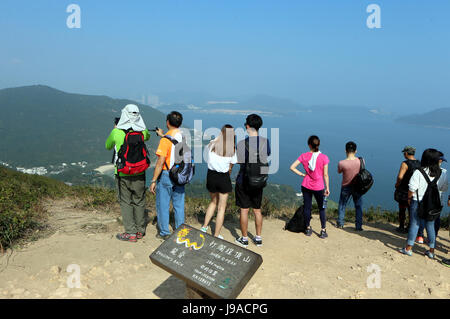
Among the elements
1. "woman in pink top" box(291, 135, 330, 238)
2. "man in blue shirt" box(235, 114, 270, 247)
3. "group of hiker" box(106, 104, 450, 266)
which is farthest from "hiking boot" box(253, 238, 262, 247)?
"woman in pink top" box(291, 135, 330, 238)

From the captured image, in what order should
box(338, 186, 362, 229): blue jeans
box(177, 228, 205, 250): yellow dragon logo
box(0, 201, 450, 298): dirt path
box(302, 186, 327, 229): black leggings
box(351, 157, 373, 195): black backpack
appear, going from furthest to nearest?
box(338, 186, 362, 229): blue jeans < box(351, 157, 373, 195): black backpack < box(302, 186, 327, 229): black leggings < box(0, 201, 450, 298): dirt path < box(177, 228, 205, 250): yellow dragon logo

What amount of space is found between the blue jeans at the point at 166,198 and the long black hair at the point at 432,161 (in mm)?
3535

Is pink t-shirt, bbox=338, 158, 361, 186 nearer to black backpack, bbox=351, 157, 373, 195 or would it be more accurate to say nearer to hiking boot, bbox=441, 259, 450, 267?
black backpack, bbox=351, 157, 373, 195

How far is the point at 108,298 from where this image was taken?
3.14 metres

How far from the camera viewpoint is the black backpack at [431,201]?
4.15m

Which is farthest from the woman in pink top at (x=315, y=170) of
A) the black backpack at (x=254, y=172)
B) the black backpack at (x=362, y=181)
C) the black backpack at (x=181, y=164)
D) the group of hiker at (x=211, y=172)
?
the black backpack at (x=181, y=164)

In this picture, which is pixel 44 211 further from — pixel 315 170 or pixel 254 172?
pixel 315 170

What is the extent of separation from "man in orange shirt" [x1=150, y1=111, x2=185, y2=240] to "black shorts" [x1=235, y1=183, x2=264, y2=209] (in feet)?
2.90

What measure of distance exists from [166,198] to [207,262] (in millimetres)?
1885

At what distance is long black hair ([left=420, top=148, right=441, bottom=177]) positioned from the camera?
4.08m

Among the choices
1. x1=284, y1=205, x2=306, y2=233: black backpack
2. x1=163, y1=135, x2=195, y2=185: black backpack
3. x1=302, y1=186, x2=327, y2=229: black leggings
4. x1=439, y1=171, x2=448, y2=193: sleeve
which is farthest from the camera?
x1=284, y1=205, x2=306, y2=233: black backpack

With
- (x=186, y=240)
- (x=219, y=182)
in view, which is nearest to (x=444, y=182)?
(x=219, y=182)
